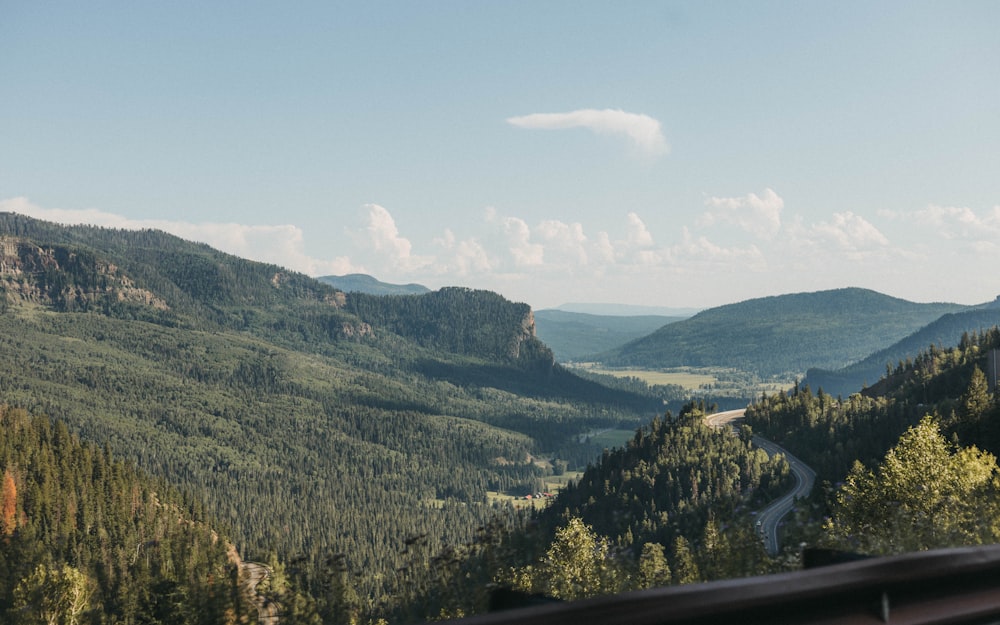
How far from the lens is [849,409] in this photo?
13162 centimetres

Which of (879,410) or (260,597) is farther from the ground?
(260,597)

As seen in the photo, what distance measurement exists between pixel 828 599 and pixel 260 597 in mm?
3406

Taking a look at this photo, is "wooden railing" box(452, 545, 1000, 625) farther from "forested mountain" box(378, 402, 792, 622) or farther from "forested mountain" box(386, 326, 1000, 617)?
"forested mountain" box(378, 402, 792, 622)

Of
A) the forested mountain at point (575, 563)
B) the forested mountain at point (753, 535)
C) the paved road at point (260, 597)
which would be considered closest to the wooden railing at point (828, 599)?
the forested mountain at point (753, 535)

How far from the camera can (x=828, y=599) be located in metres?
3.63

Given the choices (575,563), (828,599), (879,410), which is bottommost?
(879,410)

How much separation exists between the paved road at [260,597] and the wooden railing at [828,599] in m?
2.17

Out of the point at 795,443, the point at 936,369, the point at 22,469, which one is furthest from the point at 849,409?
the point at 22,469

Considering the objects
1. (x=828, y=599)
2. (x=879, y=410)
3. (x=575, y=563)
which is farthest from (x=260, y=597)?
(x=879, y=410)

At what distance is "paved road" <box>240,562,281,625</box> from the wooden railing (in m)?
2.17

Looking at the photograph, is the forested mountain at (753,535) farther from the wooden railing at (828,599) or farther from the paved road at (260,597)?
the paved road at (260,597)

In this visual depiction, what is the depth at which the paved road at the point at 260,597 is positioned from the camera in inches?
195

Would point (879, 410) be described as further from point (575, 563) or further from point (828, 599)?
point (828, 599)

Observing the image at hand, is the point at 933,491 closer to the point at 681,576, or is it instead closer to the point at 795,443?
the point at 681,576
